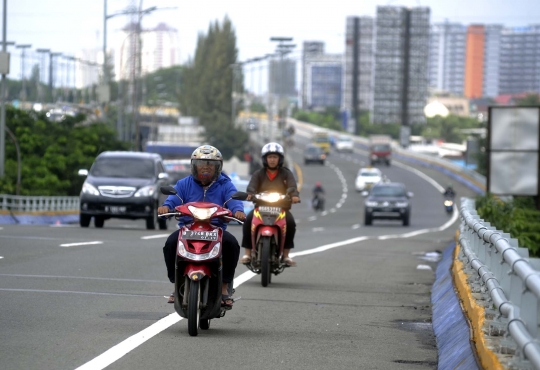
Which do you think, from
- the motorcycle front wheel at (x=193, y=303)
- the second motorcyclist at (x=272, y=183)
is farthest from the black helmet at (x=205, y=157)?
the second motorcyclist at (x=272, y=183)

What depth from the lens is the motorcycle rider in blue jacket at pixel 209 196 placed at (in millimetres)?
9961

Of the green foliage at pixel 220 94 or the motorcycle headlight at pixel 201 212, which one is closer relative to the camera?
the motorcycle headlight at pixel 201 212

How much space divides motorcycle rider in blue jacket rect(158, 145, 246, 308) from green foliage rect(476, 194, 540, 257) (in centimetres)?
1017

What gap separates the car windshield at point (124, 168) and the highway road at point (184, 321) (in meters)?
6.56

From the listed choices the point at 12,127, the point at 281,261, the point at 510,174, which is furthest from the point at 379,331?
the point at 12,127

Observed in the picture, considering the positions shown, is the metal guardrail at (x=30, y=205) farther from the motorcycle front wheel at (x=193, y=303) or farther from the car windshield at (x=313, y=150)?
the car windshield at (x=313, y=150)

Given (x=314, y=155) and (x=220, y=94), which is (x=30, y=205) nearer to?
(x=314, y=155)

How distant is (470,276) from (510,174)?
19.3m

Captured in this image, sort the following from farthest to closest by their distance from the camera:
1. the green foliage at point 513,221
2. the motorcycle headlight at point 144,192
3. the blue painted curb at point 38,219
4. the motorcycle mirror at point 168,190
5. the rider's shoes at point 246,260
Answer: the blue painted curb at point 38,219 < the motorcycle headlight at point 144,192 < the green foliage at point 513,221 < the rider's shoes at point 246,260 < the motorcycle mirror at point 168,190

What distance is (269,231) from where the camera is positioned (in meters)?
14.5

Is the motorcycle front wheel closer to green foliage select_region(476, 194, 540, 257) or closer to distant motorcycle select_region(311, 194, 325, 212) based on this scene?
green foliage select_region(476, 194, 540, 257)

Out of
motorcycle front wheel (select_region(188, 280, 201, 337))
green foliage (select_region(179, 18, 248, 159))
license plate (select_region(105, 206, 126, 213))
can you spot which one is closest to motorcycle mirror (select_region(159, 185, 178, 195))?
motorcycle front wheel (select_region(188, 280, 201, 337))

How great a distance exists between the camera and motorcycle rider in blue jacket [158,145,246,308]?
9.96m

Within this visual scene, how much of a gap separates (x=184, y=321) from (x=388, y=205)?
1328 inches
